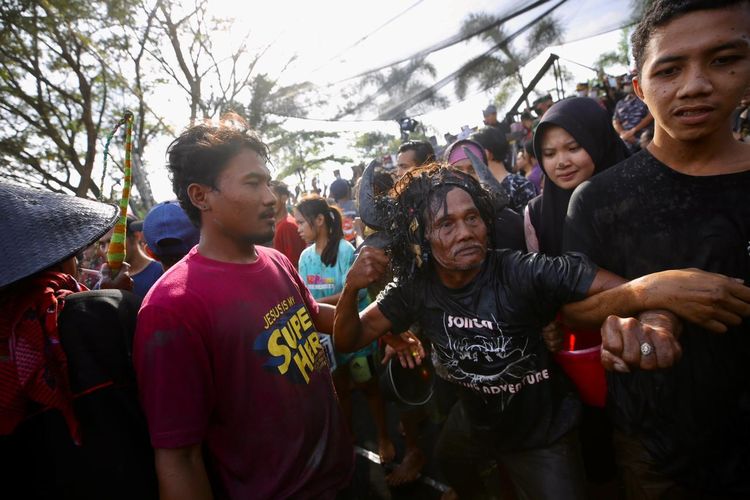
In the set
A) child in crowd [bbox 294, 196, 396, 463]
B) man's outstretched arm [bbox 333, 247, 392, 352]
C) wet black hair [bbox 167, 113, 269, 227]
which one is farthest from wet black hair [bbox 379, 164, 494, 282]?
child in crowd [bbox 294, 196, 396, 463]

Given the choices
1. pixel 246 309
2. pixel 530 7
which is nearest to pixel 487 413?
pixel 246 309

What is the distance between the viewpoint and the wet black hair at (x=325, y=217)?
3604 mm

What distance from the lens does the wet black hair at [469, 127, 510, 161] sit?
367 cm

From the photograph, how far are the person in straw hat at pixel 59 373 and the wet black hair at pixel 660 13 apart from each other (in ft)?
6.48

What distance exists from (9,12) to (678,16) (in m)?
10.9

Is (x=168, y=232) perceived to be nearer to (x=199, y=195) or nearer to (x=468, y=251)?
(x=199, y=195)

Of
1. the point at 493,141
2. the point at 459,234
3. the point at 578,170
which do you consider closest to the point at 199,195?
the point at 459,234

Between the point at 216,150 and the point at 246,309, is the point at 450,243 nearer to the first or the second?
the point at 246,309

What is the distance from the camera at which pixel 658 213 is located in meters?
1.40

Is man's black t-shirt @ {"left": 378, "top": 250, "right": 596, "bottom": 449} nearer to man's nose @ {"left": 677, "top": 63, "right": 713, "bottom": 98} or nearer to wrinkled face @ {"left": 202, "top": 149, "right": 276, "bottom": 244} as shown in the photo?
man's nose @ {"left": 677, "top": 63, "right": 713, "bottom": 98}

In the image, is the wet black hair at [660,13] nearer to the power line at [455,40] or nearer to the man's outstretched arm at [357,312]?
the man's outstretched arm at [357,312]

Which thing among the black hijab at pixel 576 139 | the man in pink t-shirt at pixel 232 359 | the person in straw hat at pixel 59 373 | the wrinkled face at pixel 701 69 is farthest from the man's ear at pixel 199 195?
the black hijab at pixel 576 139

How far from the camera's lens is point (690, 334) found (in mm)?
1373

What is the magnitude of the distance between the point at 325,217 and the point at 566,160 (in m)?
2.11
